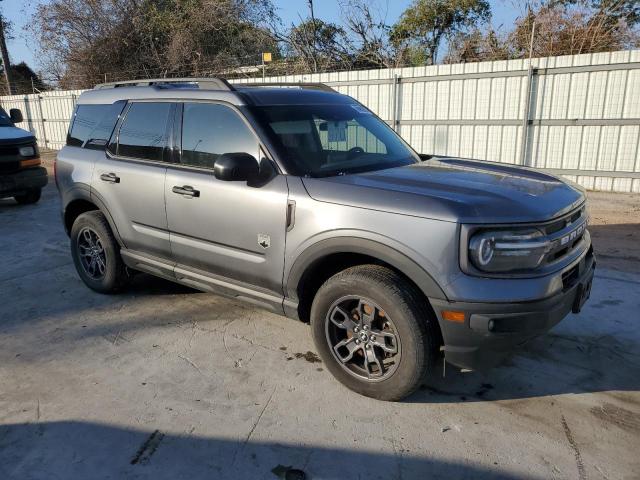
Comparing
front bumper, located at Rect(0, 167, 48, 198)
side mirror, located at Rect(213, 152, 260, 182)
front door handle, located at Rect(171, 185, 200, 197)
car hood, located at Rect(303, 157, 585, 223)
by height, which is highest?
side mirror, located at Rect(213, 152, 260, 182)

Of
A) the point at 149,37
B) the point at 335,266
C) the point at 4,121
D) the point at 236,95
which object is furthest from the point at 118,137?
the point at 149,37

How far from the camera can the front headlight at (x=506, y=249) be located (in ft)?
8.70

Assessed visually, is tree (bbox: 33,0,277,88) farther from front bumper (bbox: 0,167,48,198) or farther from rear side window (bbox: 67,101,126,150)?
rear side window (bbox: 67,101,126,150)

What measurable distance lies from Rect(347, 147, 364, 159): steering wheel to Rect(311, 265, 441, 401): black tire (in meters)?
1.02

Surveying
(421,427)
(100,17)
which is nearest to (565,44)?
(421,427)

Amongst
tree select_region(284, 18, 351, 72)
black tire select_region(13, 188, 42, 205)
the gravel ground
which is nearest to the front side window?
the gravel ground

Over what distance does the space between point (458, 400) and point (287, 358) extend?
1211mm

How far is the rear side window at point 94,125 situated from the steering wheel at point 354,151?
2.15 meters

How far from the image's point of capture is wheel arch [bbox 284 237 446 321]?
110 inches

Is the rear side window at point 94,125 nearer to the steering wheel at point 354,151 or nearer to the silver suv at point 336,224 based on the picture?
the silver suv at point 336,224

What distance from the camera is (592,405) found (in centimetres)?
310

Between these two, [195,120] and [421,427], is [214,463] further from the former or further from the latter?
[195,120]

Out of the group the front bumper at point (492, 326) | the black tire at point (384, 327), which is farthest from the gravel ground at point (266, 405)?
the front bumper at point (492, 326)

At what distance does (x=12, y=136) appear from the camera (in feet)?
28.4
